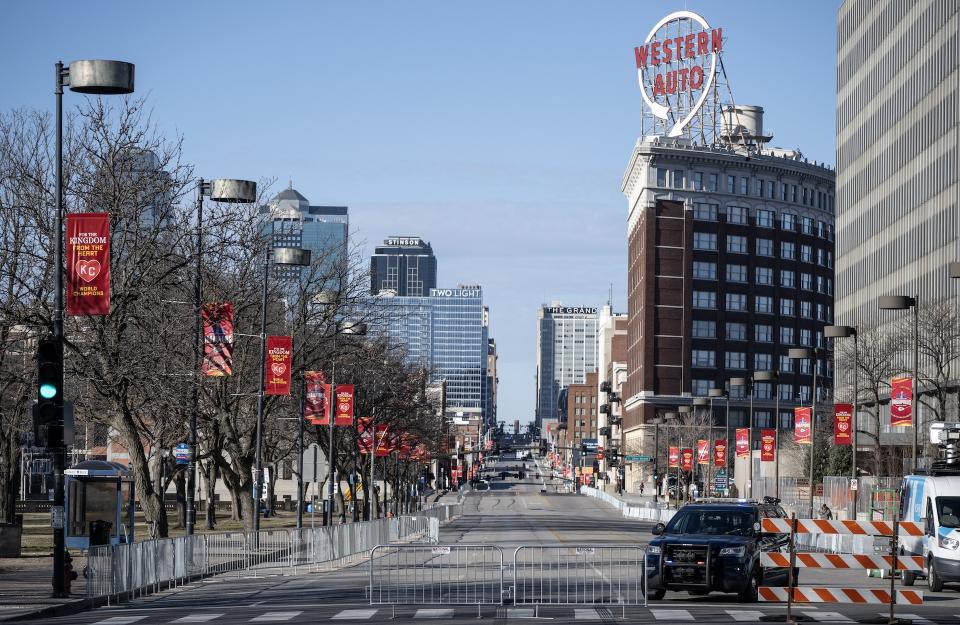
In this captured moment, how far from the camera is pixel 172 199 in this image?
3628 centimetres

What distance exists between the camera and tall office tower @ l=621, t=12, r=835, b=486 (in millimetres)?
162625

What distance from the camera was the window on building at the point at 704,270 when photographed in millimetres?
165000

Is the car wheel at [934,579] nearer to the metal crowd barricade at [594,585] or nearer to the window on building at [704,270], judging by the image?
the metal crowd barricade at [594,585]

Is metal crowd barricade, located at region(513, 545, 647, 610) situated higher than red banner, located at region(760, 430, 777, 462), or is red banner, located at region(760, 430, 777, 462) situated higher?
red banner, located at region(760, 430, 777, 462)

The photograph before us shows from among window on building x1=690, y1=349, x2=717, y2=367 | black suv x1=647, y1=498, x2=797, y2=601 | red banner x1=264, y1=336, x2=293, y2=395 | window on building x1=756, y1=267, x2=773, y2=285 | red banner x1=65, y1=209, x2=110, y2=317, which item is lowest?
black suv x1=647, y1=498, x2=797, y2=601

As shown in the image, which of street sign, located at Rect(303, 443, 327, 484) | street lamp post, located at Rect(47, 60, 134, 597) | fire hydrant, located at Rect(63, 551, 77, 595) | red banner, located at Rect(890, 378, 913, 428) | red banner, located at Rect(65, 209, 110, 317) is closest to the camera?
street lamp post, located at Rect(47, 60, 134, 597)

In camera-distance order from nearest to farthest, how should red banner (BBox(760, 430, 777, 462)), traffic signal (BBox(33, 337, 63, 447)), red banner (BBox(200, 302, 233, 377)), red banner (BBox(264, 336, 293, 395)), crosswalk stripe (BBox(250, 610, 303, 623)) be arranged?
crosswalk stripe (BBox(250, 610, 303, 623)) < traffic signal (BBox(33, 337, 63, 447)) < red banner (BBox(200, 302, 233, 377)) < red banner (BBox(264, 336, 293, 395)) < red banner (BBox(760, 430, 777, 462))

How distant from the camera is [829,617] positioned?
23.5 m

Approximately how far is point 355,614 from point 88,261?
8199 millimetres

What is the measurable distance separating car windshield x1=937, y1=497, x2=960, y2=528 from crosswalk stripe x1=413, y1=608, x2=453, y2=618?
34.3 feet

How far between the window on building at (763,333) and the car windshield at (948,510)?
5548 inches

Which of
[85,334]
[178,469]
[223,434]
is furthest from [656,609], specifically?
[178,469]

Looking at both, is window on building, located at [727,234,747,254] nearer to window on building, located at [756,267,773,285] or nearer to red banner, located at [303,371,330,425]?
window on building, located at [756,267,773,285]

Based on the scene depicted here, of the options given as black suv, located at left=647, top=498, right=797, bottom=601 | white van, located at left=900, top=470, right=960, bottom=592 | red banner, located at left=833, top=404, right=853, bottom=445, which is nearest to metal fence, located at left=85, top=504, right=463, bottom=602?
black suv, located at left=647, top=498, right=797, bottom=601
